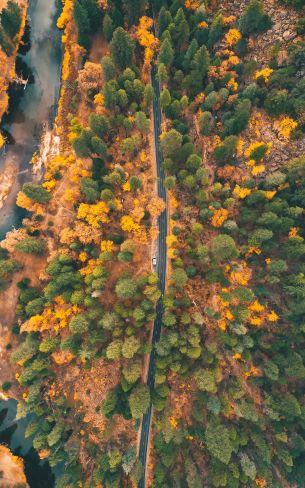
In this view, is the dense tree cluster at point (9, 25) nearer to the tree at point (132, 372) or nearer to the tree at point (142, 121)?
the tree at point (142, 121)

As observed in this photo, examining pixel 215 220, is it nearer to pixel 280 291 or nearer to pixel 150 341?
pixel 280 291

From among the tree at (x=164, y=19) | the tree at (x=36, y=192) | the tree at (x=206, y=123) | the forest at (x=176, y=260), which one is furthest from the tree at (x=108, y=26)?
the tree at (x=36, y=192)

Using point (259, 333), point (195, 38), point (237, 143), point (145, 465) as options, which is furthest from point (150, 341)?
point (195, 38)

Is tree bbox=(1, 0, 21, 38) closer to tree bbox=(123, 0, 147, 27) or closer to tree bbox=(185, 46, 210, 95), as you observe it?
tree bbox=(123, 0, 147, 27)

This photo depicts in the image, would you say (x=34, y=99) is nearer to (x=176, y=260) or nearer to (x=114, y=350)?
(x=176, y=260)

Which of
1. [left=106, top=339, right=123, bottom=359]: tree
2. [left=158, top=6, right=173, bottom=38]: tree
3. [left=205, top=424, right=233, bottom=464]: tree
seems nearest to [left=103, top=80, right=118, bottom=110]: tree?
[left=158, top=6, right=173, bottom=38]: tree

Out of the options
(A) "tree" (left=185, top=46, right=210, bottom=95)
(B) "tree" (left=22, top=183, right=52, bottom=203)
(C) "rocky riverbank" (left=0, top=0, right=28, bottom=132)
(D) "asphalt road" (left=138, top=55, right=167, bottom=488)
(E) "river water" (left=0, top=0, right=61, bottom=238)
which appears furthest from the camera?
(C) "rocky riverbank" (left=0, top=0, right=28, bottom=132)

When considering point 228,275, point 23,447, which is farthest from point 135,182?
point 23,447
